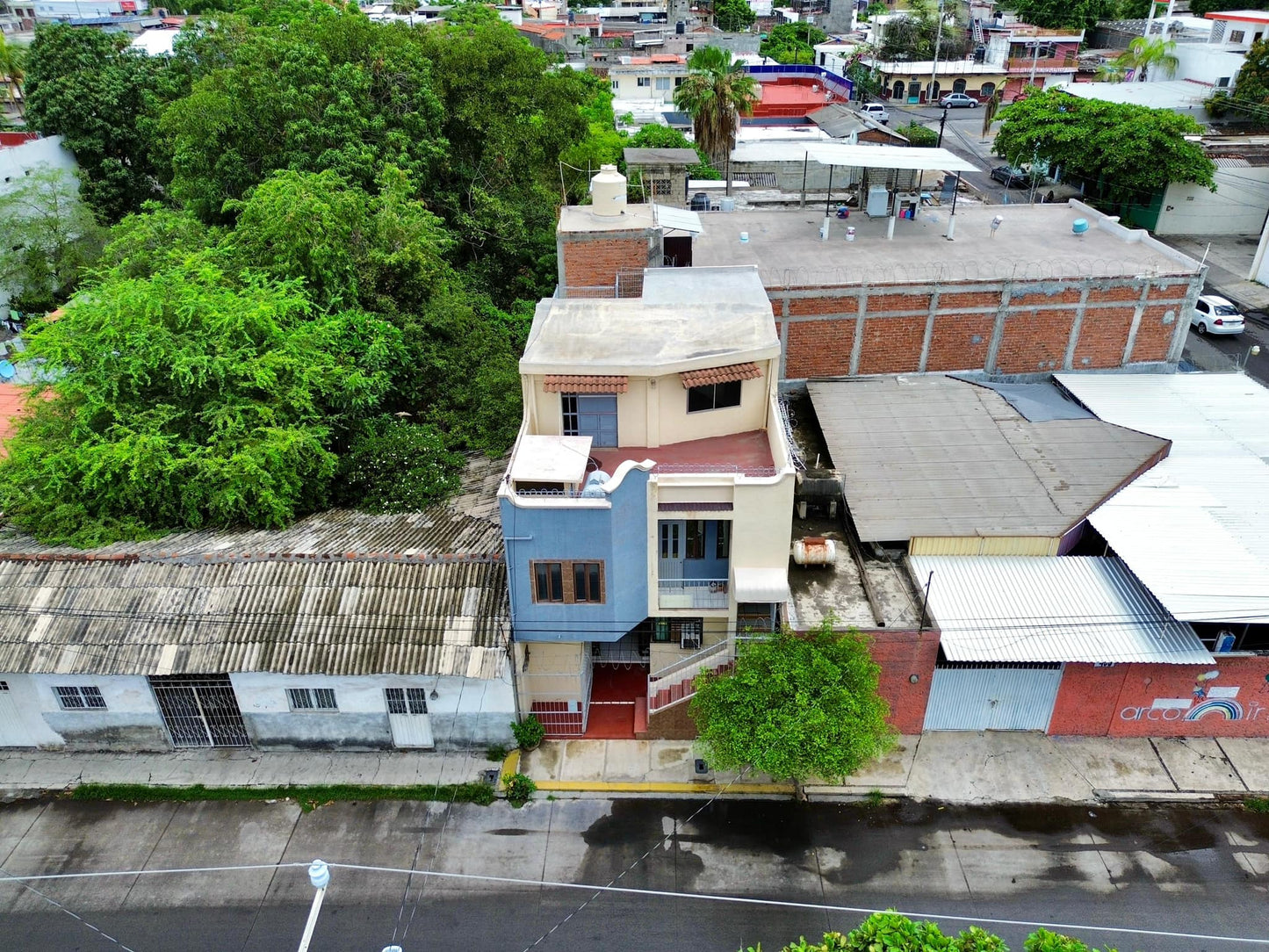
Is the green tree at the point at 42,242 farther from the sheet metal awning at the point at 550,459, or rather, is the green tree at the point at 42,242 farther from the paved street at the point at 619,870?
the sheet metal awning at the point at 550,459

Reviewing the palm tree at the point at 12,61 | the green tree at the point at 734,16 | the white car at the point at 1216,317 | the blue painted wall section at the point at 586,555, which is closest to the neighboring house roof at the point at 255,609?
the blue painted wall section at the point at 586,555

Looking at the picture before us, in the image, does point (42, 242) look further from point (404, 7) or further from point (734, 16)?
point (734, 16)

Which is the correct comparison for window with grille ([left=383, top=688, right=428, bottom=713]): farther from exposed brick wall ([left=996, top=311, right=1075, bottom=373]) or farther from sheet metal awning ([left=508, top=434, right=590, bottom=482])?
exposed brick wall ([left=996, top=311, right=1075, bottom=373])

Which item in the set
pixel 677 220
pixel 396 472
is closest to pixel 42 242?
pixel 396 472

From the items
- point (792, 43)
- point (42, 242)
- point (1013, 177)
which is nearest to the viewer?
point (42, 242)

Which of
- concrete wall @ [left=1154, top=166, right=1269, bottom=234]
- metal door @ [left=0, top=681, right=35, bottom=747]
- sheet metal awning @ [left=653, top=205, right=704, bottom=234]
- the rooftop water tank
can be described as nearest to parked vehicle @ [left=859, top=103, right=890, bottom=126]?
concrete wall @ [left=1154, top=166, right=1269, bottom=234]
